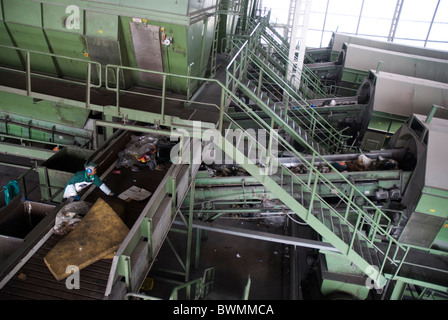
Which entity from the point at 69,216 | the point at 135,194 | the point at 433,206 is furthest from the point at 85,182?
the point at 433,206

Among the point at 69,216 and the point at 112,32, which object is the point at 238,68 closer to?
the point at 112,32

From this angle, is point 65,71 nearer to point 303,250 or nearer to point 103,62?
point 103,62

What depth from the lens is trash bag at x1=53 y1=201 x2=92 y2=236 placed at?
4.46 metres

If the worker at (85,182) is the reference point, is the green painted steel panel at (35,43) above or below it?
above

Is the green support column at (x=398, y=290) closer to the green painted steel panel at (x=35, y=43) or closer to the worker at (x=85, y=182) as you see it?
the worker at (x=85, y=182)

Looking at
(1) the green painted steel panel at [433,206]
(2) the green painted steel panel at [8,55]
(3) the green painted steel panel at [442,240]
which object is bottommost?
(3) the green painted steel panel at [442,240]

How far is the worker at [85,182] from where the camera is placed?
208 inches

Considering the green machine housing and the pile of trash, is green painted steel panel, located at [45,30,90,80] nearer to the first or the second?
the green machine housing

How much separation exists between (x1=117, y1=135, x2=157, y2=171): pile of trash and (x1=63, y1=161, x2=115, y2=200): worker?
0.83m

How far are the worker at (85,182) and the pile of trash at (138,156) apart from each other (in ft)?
2.73

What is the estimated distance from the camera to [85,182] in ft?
17.6

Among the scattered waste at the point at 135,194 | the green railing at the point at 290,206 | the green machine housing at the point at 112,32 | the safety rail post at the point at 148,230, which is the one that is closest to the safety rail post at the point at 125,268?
the green railing at the point at 290,206

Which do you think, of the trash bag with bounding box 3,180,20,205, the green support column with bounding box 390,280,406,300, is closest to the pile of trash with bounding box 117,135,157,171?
the trash bag with bounding box 3,180,20,205

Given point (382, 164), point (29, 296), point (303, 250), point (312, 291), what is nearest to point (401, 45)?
point (382, 164)
